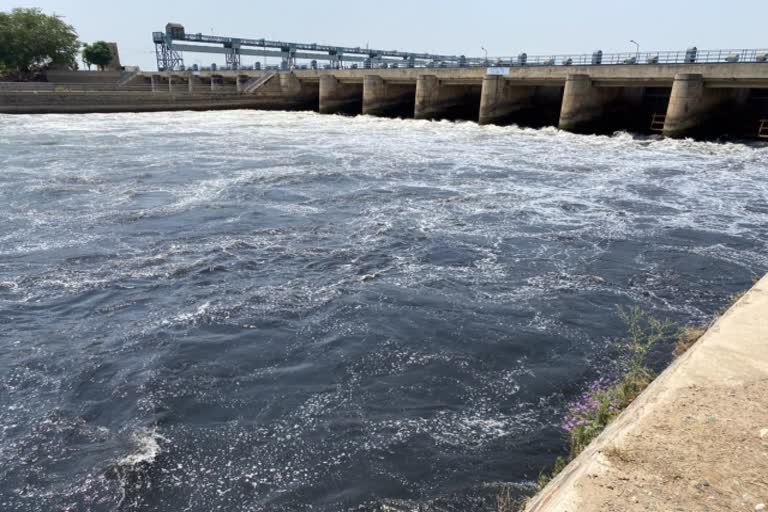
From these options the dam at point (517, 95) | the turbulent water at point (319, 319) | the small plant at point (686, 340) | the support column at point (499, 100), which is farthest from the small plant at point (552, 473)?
the support column at point (499, 100)

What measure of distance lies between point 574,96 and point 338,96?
1057 inches

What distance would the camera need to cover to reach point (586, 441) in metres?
5.36

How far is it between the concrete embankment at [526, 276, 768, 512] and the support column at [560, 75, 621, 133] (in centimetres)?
3172

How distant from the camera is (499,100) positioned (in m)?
40.2

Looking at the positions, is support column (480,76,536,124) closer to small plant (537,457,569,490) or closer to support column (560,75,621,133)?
support column (560,75,621,133)

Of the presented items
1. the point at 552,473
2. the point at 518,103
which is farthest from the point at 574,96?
the point at 552,473

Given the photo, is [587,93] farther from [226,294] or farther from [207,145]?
[226,294]

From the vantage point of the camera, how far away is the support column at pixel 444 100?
146ft

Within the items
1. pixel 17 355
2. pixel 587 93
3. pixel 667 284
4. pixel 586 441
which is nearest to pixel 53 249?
pixel 17 355

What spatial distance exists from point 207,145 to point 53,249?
1918 cm

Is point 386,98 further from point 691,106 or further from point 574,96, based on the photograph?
point 691,106

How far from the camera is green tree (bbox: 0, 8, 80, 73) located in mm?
78688

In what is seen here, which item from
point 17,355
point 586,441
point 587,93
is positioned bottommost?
point 17,355

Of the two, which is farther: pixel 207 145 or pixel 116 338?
pixel 207 145
